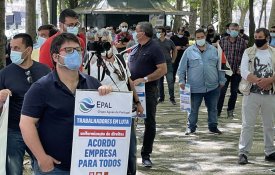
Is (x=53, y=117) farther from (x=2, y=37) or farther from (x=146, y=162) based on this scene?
(x=2, y=37)

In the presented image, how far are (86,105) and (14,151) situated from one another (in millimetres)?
1651

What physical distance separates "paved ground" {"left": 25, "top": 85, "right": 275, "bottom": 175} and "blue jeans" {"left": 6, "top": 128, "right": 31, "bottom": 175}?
8.62 ft

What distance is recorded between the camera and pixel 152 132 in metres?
8.77

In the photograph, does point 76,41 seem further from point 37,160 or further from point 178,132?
point 178,132

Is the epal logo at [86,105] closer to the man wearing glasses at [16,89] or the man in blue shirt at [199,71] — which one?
the man wearing glasses at [16,89]

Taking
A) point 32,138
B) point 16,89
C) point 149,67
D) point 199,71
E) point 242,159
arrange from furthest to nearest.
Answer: point 199,71
point 242,159
point 149,67
point 16,89
point 32,138

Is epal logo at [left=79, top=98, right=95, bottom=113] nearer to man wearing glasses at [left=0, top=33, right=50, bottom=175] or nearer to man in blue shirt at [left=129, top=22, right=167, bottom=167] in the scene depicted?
man wearing glasses at [left=0, top=33, right=50, bottom=175]

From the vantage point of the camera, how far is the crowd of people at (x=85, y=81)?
15.4 feet

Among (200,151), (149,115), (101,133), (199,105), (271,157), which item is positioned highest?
(101,133)

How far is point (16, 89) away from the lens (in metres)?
6.04

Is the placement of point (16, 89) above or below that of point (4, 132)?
above

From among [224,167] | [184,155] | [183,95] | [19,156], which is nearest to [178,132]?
[183,95]

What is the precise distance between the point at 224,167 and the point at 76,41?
465 cm

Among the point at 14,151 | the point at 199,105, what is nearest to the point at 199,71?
the point at 199,105
